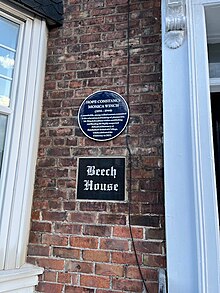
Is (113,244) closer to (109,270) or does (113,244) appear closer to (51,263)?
(109,270)

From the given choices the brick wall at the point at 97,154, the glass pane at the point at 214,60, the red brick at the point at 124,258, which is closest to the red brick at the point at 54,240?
the brick wall at the point at 97,154

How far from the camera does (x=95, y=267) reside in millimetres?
1695

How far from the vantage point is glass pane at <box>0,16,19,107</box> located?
76.5 inches

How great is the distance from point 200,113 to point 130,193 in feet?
2.17

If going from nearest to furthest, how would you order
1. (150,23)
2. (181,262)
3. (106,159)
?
(181,262)
(106,159)
(150,23)

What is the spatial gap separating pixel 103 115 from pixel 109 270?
1007 mm

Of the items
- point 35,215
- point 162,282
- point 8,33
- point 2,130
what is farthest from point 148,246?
point 8,33

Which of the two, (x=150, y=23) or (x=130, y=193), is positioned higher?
(x=150, y=23)

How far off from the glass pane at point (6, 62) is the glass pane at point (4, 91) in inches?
2.4

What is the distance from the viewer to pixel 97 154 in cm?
187

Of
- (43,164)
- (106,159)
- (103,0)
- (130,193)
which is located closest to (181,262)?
(130,193)

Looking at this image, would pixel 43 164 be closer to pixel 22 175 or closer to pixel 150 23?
pixel 22 175

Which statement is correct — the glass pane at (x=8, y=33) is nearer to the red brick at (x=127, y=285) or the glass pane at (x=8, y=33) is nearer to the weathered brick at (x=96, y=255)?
the weathered brick at (x=96, y=255)

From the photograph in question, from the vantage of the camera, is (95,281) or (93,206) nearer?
(95,281)
